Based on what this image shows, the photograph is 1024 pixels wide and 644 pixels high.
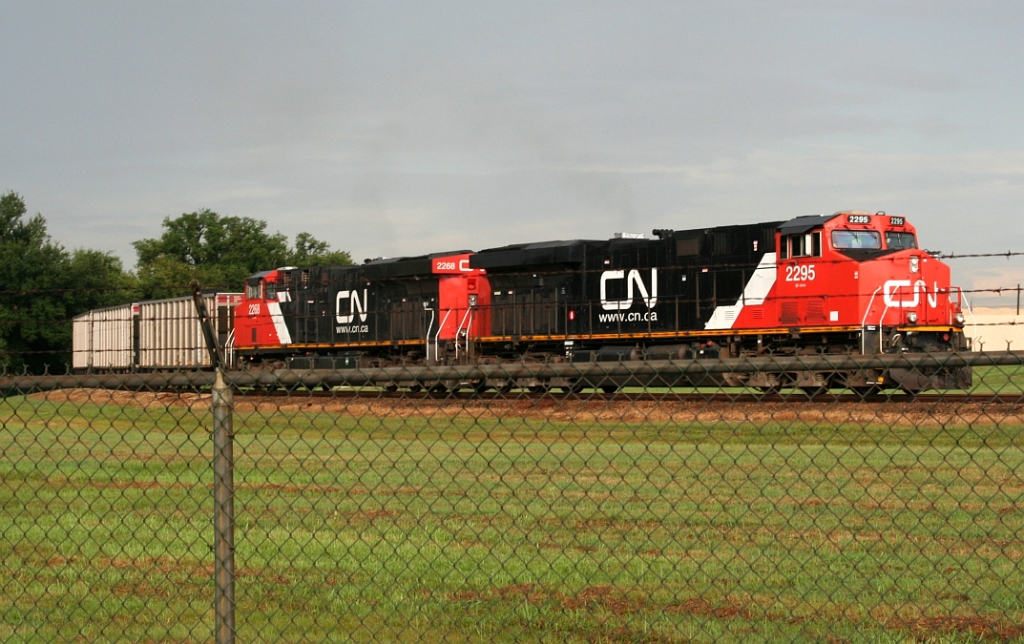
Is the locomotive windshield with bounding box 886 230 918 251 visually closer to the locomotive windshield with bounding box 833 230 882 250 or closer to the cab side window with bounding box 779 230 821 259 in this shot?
the locomotive windshield with bounding box 833 230 882 250

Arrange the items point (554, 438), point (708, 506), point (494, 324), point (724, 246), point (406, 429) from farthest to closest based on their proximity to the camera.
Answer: point (494, 324)
point (724, 246)
point (406, 429)
point (554, 438)
point (708, 506)

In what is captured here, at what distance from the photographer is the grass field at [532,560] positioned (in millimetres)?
6461

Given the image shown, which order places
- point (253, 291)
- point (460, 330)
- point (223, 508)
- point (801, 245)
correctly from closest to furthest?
point (223, 508) < point (801, 245) < point (460, 330) < point (253, 291)

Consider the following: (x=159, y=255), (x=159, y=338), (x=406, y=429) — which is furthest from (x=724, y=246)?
(x=159, y=255)

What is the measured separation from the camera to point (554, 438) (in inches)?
685

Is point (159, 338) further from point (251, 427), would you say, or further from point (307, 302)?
point (251, 427)

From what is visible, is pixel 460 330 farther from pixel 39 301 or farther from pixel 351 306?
pixel 39 301

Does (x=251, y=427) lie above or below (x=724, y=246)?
below

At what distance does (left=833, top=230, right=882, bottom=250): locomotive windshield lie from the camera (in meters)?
24.3

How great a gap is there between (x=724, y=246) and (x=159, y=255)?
360 feet

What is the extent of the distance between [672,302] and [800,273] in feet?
10.9

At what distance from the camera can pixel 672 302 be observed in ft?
86.8

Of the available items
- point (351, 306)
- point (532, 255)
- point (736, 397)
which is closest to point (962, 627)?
point (736, 397)

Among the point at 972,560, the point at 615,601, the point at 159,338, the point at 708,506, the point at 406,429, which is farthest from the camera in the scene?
the point at 159,338
